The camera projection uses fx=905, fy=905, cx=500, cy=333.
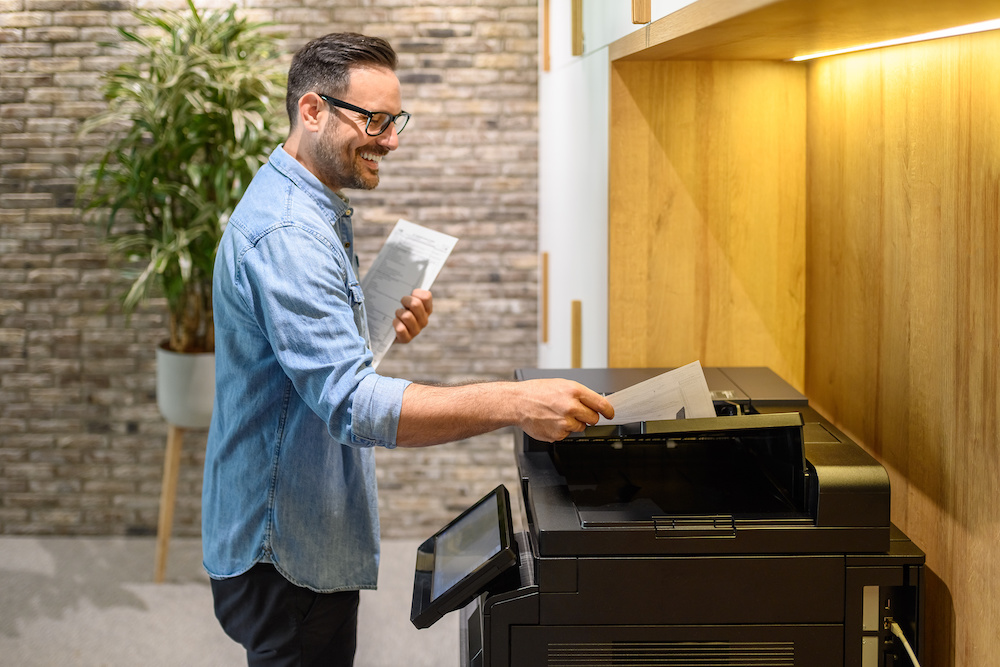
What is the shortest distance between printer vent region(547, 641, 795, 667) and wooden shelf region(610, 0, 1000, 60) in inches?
33.4

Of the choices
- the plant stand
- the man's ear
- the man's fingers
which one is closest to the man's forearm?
the man's fingers

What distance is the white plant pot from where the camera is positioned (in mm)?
3307

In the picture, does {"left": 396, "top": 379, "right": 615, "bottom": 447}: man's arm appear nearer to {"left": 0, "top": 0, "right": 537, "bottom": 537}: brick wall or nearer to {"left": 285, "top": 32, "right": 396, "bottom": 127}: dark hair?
{"left": 285, "top": 32, "right": 396, "bottom": 127}: dark hair

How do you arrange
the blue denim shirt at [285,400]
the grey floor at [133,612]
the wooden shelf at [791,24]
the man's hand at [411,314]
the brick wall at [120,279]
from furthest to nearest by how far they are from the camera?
the brick wall at [120,279], the grey floor at [133,612], the man's hand at [411,314], the blue denim shirt at [285,400], the wooden shelf at [791,24]

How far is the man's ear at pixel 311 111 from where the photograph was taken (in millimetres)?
1646

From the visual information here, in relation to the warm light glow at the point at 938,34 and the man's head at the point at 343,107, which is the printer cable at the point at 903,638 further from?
the man's head at the point at 343,107

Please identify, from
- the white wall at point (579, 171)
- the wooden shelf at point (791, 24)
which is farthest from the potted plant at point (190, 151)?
the wooden shelf at point (791, 24)

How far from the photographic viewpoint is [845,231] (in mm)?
1731

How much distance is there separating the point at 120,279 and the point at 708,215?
107 inches

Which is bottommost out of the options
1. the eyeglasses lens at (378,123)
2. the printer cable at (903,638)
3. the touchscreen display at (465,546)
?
the printer cable at (903,638)

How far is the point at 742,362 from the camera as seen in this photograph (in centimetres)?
205

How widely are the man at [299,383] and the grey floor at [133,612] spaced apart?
1380 mm

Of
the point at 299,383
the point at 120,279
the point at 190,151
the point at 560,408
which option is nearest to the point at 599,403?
the point at 560,408

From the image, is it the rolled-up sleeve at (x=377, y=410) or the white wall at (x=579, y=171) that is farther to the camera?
the white wall at (x=579, y=171)
